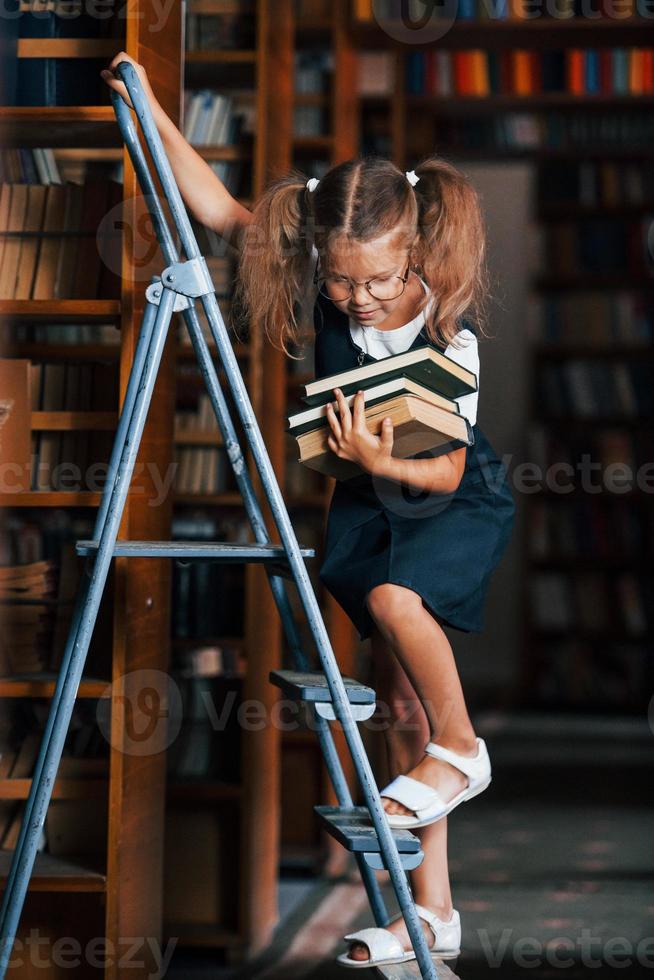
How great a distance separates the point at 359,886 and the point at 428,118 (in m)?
3.31

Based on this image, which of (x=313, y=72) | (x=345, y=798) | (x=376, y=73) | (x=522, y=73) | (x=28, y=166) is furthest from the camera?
(x=522, y=73)

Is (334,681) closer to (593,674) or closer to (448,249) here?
(448,249)

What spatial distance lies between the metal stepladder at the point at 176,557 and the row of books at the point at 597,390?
15.1 ft

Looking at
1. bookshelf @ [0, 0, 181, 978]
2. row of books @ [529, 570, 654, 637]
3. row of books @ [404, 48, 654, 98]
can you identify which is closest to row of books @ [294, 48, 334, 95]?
row of books @ [404, 48, 654, 98]

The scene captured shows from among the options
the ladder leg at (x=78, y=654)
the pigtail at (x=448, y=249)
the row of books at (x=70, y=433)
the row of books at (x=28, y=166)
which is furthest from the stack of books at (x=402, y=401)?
the row of books at (x=28, y=166)

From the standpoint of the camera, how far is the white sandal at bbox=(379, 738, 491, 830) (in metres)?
1.75

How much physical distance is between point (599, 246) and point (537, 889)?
3.80 metres

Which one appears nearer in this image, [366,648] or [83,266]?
[83,266]

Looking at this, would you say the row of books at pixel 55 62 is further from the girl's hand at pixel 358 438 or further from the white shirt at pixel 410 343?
the girl's hand at pixel 358 438

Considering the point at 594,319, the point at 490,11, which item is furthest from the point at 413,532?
the point at 594,319

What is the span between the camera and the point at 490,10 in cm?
372

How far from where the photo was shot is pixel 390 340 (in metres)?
1.85

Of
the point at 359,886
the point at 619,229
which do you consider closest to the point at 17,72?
the point at 359,886

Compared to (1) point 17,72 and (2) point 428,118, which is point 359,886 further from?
(2) point 428,118
